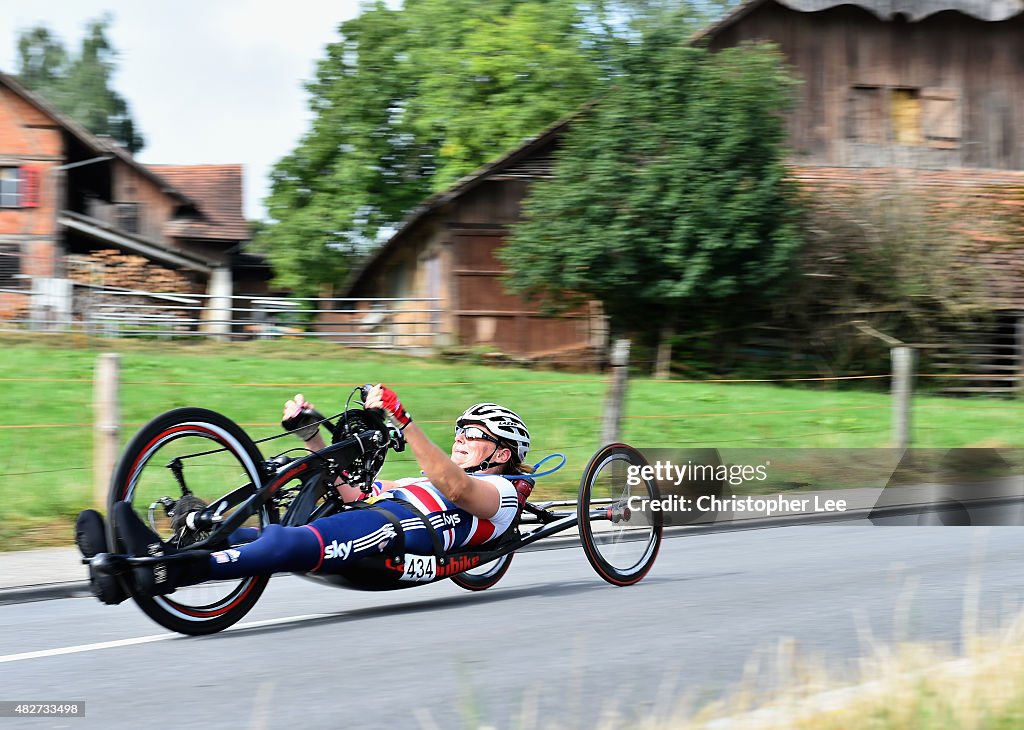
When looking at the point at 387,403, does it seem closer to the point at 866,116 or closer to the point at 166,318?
the point at 866,116

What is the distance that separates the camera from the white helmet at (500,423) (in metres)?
7.48

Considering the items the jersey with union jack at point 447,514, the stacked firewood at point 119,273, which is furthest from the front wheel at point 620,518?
the stacked firewood at point 119,273

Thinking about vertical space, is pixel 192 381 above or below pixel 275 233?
below

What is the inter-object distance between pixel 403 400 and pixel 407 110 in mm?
25400

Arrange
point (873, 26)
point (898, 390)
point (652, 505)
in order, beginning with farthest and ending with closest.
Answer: point (873, 26), point (898, 390), point (652, 505)

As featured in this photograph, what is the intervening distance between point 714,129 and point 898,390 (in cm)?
1250

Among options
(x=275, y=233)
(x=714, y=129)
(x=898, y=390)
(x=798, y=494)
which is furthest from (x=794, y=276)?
(x=275, y=233)

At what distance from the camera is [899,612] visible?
7.14 meters

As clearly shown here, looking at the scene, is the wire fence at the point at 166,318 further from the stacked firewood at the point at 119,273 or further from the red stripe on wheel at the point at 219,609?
the red stripe on wheel at the point at 219,609

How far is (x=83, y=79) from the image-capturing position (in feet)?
259

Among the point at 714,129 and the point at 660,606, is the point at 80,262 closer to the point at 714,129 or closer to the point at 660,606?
the point at 714,129

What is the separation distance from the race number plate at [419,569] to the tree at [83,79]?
7670 cm

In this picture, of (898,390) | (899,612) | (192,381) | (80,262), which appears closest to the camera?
(899,612)

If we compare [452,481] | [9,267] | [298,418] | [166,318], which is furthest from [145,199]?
[452,481]
